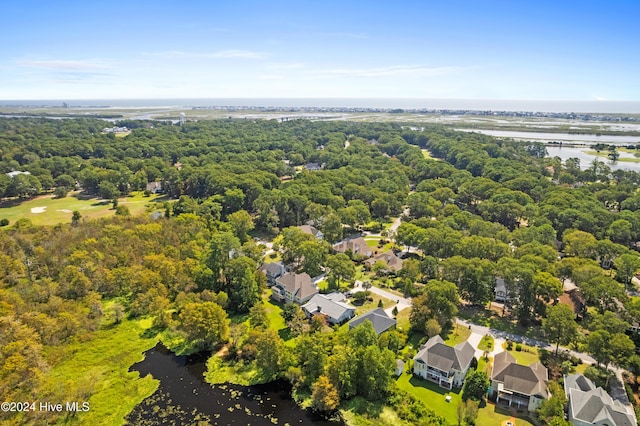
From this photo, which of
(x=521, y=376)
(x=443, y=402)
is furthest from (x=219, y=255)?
(x=521, y=376)

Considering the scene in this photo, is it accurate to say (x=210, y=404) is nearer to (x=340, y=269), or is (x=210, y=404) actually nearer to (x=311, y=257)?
(x=340, y=269)

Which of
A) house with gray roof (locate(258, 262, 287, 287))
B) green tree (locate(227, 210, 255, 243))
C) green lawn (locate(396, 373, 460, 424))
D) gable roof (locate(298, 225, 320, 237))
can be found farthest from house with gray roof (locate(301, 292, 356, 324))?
green tree (locate(227, 210, 255, 243))

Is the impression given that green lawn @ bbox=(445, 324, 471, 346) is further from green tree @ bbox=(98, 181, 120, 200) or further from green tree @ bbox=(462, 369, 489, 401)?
green tree @ bbox=(98, 181, 120, 200)

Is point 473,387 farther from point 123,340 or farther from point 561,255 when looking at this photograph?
point 561,255

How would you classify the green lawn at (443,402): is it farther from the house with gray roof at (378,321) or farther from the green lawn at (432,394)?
the house with gray roof at (378,321)

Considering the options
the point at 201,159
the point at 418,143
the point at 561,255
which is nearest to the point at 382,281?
the point at 561,255

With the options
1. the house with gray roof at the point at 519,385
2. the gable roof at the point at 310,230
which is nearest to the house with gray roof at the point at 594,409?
the house with gray roof at the point at 519,385
